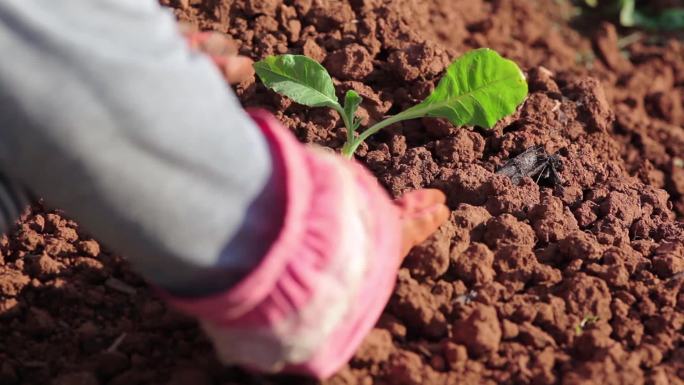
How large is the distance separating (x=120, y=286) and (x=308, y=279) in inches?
22.7

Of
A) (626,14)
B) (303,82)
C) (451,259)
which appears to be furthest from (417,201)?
(626,14)

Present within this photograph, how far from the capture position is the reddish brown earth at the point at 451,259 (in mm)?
1612

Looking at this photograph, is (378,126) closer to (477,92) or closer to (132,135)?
(477,92)

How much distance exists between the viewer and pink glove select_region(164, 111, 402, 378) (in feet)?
4.28

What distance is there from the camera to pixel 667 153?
102 inches

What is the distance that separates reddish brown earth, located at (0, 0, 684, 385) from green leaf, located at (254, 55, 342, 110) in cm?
12

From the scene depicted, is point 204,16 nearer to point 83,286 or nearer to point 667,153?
point 83,286

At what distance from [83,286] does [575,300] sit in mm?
883

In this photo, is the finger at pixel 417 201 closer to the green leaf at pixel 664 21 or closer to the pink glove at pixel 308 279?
the pink glove at pixel 308 279

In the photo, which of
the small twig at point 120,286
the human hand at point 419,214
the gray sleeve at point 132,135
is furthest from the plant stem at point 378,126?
the gray sleeve at point 132,135

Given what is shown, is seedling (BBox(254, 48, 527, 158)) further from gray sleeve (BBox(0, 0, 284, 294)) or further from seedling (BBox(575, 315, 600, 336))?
gray sleeve (BBox(0, 0, 284, 294))

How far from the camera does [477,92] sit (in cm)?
197

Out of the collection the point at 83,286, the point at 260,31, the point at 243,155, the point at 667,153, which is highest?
the point at 243,155

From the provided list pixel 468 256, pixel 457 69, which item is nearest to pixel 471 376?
Answer: pixel 468 256
